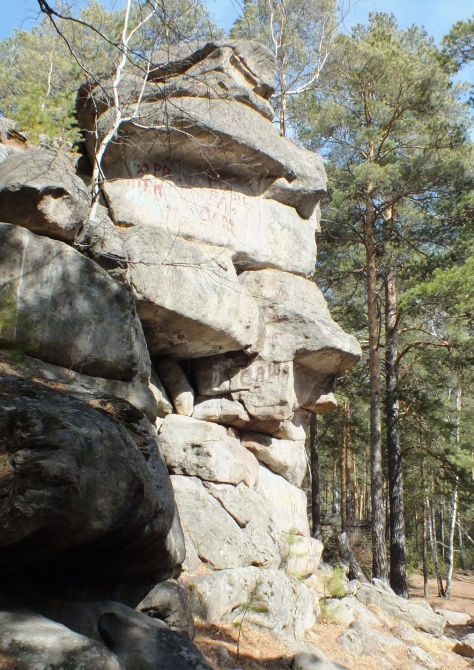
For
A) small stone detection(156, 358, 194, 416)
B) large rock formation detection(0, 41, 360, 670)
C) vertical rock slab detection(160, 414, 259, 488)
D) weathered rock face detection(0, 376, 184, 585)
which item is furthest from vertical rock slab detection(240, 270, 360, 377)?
weathered rock face detection(0, 376, 184, 585)

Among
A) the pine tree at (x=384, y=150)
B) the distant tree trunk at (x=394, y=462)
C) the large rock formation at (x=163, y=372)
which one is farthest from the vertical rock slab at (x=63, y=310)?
the distant tree trunk at (x=394, y=462)

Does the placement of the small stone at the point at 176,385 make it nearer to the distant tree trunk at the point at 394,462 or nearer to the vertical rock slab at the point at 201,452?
the vertical rock slab at the point at 201,452

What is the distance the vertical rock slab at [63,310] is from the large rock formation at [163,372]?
0.8 inches

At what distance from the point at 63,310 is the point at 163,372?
4.08 m

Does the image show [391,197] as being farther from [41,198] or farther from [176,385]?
[41,198]

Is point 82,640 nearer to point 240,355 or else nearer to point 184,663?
point 184,663

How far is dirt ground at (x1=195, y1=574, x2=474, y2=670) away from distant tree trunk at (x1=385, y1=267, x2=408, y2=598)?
8.42ft

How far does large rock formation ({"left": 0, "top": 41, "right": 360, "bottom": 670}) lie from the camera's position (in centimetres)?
377

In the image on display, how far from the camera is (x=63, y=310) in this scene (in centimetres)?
581

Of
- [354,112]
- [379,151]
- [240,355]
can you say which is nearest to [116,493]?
[240,355]

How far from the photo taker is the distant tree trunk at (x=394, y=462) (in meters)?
11.9

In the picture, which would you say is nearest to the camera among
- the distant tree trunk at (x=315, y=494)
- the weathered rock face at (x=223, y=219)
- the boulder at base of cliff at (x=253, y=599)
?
the boulder at base of cliff at (x=253, y=599)

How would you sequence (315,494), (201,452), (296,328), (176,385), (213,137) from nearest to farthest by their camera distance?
(201,452) → (176,385) → (213,137) → (296,328) → (315,494)

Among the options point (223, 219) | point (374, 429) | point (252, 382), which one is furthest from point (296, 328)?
point (374, 429)
